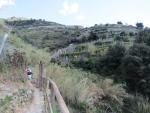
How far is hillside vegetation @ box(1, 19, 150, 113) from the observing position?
517 inches

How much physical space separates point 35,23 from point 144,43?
5077cm

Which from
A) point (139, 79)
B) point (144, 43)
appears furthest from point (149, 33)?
point (139, 79)

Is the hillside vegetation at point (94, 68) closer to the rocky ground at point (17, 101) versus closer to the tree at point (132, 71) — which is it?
the tree at point (132, 71)

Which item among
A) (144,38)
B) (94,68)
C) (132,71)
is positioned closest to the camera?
(132,71)

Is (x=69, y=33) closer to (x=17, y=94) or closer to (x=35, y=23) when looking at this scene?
(x=35, y=23)

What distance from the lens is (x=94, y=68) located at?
131ft

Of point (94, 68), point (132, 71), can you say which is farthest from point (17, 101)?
point (94, 68)

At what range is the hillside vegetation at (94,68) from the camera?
13.1 m

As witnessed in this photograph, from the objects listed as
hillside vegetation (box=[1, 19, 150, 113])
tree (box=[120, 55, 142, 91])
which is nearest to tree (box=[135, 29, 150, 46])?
hillside vegetation (box=[1, 19, 150, 113])

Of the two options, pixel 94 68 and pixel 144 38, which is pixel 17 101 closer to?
pixel 94 68

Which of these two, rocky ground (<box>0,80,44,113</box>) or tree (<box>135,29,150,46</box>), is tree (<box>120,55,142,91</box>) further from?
rocky ground (<box>0,80,44,113</box>)

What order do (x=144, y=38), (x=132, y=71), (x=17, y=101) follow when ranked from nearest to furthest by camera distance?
(x=17, y=101) < (x=132, y=71) < (x=144, y=38)

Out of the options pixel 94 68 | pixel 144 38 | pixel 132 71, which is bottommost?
pixel 94 68

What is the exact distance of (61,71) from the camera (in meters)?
15.4
